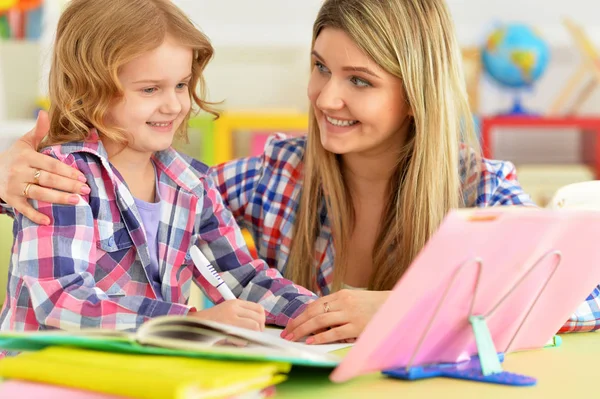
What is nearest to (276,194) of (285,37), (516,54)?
(516,54)

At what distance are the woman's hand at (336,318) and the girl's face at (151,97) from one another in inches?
14.5

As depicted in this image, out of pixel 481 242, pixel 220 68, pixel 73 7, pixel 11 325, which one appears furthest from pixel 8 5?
pixel 481 242

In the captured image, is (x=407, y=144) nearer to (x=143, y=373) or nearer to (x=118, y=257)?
(x=118, y=257)

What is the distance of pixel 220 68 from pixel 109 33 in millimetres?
2756

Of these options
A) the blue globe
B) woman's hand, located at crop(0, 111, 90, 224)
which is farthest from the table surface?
the blue globe

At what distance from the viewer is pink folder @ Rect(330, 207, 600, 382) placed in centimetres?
72

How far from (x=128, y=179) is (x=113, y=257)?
13 centimetres

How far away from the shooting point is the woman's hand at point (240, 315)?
1.00 m

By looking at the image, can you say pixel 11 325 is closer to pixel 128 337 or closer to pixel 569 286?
pixel 128 337

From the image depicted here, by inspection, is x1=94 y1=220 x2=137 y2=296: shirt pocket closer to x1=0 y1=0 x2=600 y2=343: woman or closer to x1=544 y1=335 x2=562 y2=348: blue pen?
x1=0 y1=0 x2=600 y2=343: woman

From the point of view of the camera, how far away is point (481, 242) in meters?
0.73

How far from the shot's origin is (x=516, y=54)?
12.2ft

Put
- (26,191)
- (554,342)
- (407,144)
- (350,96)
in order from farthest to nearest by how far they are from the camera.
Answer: (407,144), (350,96), (26,191), (554,342)

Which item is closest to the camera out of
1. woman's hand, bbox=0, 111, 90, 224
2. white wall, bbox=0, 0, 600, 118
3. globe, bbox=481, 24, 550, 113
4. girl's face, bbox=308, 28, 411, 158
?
woman's hand, bbox=0, 111, 90, 224
